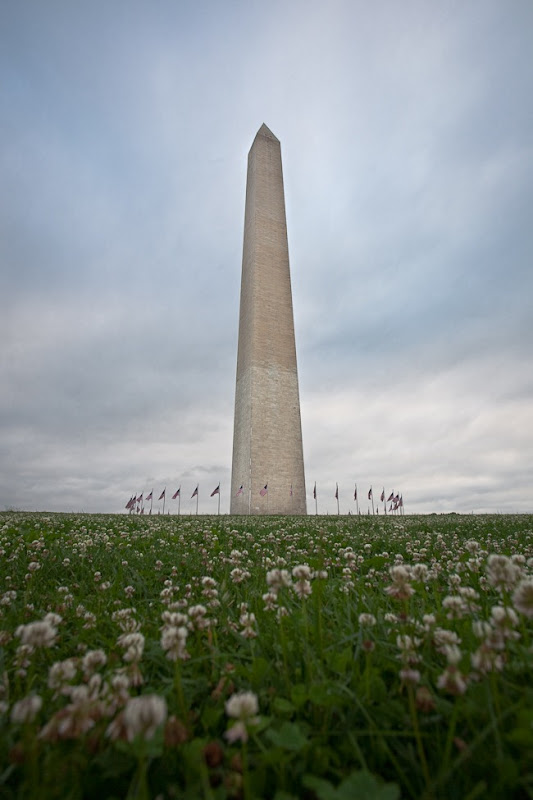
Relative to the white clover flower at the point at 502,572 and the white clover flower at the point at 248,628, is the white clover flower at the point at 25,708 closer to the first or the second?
the white clover flower at the point at 248,628

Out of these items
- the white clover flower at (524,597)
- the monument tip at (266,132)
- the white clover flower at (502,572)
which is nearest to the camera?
the white clover flower at (524,597)

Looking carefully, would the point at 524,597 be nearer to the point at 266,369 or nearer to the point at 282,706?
the point at 282,706

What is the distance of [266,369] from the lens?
30750 mm

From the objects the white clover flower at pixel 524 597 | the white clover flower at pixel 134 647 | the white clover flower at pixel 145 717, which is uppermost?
the white clover flower at pixel 524 597

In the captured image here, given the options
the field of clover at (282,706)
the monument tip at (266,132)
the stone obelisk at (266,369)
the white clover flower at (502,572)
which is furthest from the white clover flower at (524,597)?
the monument tip at (266,132)

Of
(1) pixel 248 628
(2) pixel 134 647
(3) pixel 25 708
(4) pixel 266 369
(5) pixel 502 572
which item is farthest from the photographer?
(4) pixel 266 369

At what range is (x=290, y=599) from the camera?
327 centimetres

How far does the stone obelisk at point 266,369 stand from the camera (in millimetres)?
29078

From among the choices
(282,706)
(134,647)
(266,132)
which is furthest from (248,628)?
(266,132)

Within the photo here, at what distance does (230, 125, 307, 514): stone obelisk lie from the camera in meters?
29.1

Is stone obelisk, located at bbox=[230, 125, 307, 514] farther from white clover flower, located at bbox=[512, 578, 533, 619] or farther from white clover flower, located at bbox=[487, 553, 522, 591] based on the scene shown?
white clover flower, located at bbox=[512, 578, 533, 619]

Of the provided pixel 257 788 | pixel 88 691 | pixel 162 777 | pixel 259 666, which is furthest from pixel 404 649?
pixel 88 691

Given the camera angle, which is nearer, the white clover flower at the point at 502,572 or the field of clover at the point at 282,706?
the field of clover at the point at 282,706

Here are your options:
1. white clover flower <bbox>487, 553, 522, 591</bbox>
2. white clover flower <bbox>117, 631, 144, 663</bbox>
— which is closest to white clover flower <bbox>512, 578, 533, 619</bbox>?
white clover flower <bbox>487, 553, 522, 591</bbox>
